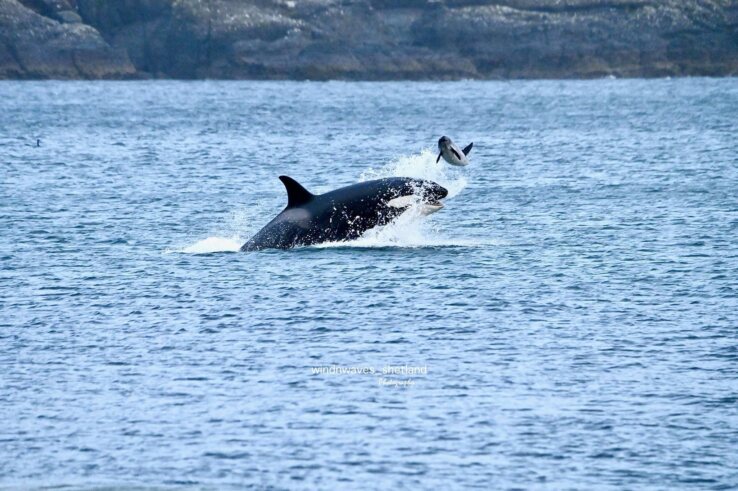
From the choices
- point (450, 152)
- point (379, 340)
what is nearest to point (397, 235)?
point (450, 152)

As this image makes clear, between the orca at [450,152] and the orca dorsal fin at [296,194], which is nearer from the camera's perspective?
the orca at [450,152]

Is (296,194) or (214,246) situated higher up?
(296,194)

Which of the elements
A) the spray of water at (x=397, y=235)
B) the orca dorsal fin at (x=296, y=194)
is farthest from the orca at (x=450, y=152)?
the orca dorsal fin at (x=296, y=194)

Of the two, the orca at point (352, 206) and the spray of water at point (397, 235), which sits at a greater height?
the orca at point (352, 206)

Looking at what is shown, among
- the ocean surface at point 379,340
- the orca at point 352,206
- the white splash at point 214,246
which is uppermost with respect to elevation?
the orca at point 352,206

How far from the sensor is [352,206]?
31109 millimetres

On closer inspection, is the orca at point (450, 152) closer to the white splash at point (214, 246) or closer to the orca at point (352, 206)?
the orca at point (352, 206)

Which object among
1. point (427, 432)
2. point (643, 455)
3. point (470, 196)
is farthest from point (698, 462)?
point (470, 196)

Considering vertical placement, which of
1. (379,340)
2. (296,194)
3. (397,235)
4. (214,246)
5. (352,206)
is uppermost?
(296,194)

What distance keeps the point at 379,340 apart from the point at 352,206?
24.2 ft

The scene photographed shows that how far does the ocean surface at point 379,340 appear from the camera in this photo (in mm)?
17828

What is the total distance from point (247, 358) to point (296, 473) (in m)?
5.87

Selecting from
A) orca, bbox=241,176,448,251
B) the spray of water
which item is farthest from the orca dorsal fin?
the spray of water

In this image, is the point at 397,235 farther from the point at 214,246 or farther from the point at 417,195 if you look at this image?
the point at 214,246
